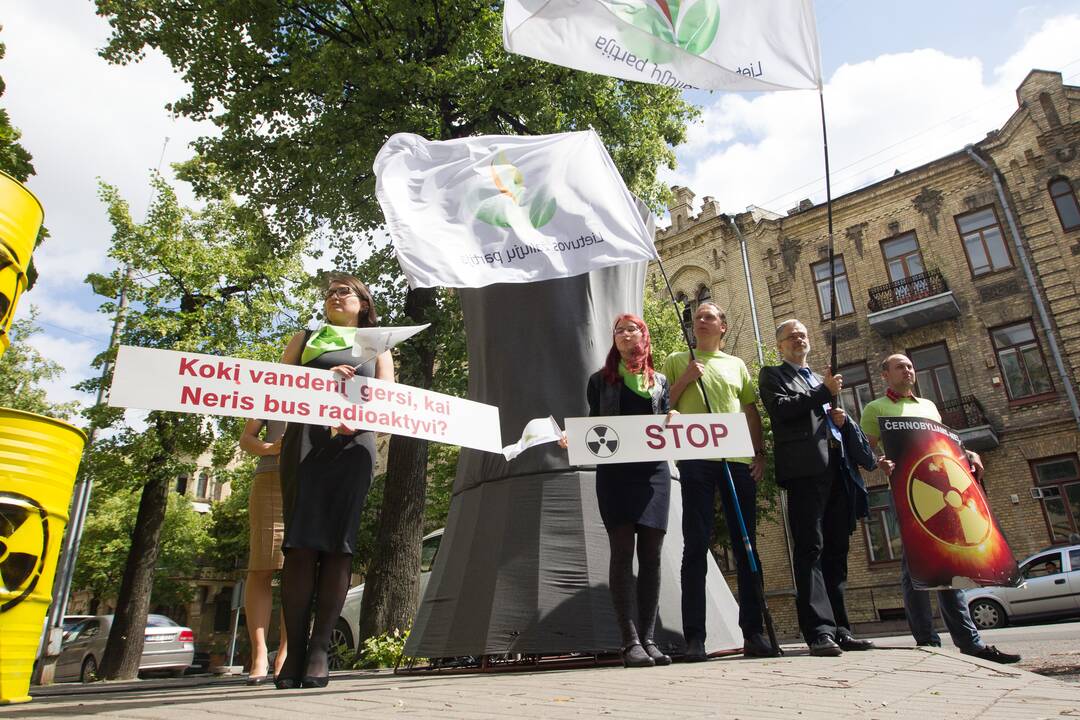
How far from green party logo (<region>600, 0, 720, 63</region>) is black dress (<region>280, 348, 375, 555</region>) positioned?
3302mm

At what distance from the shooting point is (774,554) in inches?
823

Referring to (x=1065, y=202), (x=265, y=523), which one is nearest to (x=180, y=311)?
(x=265, y=523)

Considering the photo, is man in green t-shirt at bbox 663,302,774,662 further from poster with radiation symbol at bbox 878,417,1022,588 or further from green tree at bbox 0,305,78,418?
green tree at bbox 0,305,78,418

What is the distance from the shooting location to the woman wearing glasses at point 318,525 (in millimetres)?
3178

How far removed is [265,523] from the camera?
14.9 feet

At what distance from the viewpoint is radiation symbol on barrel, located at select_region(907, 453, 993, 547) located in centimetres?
445

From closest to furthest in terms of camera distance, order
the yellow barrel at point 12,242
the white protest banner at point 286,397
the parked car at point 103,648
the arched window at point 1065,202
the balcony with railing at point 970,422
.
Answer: the yellow barrel at point 12,242 → the white protest banner at point 286,397 → the parked car at point 103,648 → the balcony with railing at point 970,422 → the arched window at point 1065,202

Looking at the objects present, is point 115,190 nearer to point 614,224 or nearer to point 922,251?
point 614,224

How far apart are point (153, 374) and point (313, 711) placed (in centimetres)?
142

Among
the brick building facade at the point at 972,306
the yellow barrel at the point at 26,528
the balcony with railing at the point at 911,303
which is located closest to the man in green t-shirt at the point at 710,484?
the yellow barrel at the point at 26,528

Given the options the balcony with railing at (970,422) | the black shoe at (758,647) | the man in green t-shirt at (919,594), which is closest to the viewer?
the black shoe at (758,647)

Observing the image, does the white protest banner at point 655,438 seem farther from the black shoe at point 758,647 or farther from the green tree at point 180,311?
the green tree at point 180,311

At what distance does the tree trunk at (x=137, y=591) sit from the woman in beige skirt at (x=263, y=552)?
903 centimetres

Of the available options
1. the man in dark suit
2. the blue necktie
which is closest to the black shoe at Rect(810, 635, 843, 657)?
the man in dark suit
